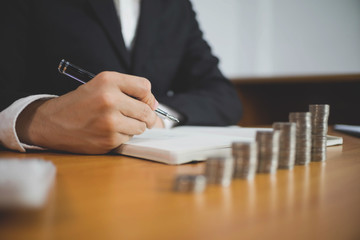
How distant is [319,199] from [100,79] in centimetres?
49

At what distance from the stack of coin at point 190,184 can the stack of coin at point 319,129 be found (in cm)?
33

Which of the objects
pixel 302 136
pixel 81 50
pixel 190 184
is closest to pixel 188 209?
pixel 190 184

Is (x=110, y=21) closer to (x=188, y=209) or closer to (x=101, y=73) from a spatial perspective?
(x=101, y=73)

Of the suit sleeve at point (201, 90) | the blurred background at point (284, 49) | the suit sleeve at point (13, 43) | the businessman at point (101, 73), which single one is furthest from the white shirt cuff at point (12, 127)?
the blurred background at point (284, 49)

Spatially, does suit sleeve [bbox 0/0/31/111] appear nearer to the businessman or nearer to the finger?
the businessman

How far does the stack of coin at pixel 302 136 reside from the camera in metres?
0.60

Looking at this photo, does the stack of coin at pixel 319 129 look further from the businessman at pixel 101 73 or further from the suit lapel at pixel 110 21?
the suit lapel at pixel 110 21

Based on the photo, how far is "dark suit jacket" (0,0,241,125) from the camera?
1259mm

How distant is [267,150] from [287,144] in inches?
2.0

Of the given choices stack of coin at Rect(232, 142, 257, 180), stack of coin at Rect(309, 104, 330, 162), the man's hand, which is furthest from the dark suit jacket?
stack of coin at Rect(232, 142, 257, 180)

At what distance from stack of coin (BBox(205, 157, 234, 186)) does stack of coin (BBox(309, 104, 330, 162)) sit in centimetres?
27

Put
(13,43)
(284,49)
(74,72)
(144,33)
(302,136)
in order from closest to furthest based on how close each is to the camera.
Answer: (302,136) < (74,72) < (13,43) < (144,33) < (284,49)

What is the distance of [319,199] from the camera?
408 millimetres

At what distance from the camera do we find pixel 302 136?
0.60 m
